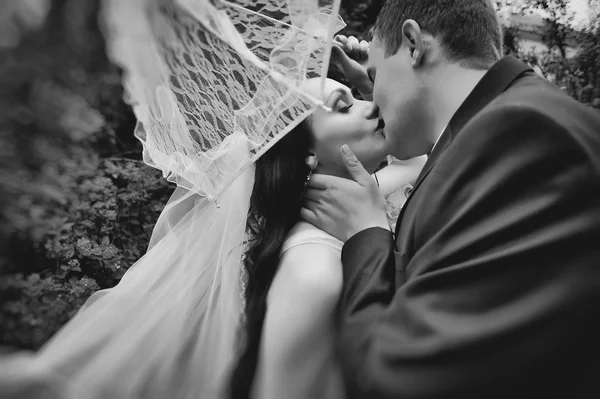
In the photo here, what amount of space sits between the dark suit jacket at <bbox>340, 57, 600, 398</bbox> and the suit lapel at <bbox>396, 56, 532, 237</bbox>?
235 mm

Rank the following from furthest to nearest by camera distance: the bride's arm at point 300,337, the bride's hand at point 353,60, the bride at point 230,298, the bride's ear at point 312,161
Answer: the bride's hand at point 353,60, the bride's ear at point 312,161, the bride's arm at point 300,337, the bride at point 230,298

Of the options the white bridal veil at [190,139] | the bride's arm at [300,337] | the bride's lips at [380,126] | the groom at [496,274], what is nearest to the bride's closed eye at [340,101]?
the bride's lips at [380,126]

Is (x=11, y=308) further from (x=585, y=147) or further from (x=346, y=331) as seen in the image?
(x=585, y=147)

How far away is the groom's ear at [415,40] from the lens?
6.98 ft

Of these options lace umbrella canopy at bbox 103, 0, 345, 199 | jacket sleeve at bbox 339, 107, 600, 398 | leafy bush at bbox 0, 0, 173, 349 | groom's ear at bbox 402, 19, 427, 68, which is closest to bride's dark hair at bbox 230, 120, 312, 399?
lace umbrella canopy at bbox 103, 0, 345, 199

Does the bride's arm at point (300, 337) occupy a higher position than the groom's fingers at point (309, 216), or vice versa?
the groom's fingers at point (309, 216)

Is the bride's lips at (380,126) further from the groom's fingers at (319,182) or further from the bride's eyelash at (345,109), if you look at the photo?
the groom's fingers at (319,182)

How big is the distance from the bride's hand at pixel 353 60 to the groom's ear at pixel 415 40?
0.63 meters

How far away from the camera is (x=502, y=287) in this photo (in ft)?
4.42

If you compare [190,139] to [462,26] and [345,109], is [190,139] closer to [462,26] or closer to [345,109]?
[345,109]

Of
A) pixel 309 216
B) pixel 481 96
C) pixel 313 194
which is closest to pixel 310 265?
pixel 309 216

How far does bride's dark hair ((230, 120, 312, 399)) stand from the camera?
7.01ft

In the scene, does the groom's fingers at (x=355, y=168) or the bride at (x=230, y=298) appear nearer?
the bride at (x=230, y=298)

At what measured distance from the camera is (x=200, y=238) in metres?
2.26
